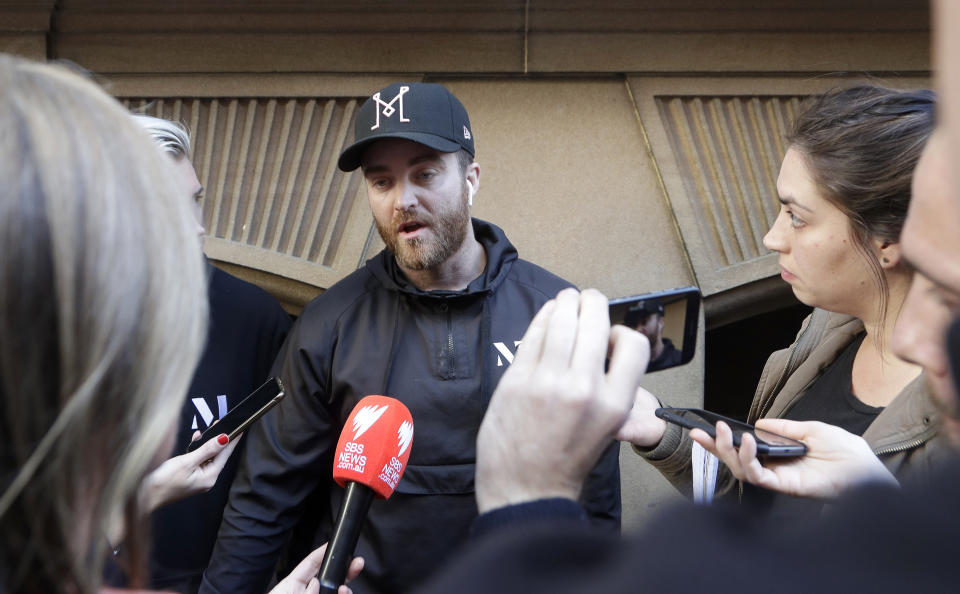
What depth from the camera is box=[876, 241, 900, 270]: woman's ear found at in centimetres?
163

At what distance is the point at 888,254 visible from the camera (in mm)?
1636

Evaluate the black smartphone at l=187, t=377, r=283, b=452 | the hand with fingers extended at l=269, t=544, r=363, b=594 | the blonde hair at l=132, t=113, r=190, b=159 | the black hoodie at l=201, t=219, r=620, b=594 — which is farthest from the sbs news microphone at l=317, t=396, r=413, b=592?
the blonde hair at l=132, t=113, r=190, b=159

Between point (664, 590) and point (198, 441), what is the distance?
5.07 feet

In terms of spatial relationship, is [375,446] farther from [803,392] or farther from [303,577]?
[803,392]

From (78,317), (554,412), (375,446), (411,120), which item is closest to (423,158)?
(411,120)

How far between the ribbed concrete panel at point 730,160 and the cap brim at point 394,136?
2.66 feet

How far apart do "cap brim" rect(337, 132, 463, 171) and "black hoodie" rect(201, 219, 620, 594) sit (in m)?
0.29

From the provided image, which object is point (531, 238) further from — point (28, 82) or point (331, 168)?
point (28, 82)

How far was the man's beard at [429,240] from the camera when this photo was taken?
2133mm

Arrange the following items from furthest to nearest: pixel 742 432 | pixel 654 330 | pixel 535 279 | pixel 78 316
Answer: pixel 535 279 < pixel 742 432 < pixel 654 330 < pixel 78 316

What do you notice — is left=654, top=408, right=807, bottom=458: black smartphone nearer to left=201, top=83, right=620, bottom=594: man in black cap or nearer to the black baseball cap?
left=201, top=83, right=620, bottom=594: man in black cap

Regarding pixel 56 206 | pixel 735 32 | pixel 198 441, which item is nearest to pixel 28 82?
pixel 56 206

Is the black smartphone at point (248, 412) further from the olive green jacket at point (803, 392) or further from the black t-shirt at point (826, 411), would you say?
the black t-shirt at point (826, 411)

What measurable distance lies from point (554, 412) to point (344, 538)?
61 centimetres
